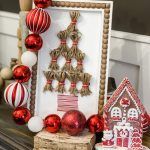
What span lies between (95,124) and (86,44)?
0.70ft

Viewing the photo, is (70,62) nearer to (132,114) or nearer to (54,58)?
(54,58)

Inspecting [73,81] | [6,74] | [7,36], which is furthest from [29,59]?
[7,36]

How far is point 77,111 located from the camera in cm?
91

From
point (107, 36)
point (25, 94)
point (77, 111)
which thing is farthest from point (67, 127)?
point (107, 36)

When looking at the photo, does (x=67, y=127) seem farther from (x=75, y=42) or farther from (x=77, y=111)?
(x=75, y=42)

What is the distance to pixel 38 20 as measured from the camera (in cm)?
93

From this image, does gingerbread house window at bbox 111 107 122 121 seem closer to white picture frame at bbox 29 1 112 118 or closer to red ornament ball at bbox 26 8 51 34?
white picture frame at bbox 29 1 112 118

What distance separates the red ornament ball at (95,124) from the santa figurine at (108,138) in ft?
0.16

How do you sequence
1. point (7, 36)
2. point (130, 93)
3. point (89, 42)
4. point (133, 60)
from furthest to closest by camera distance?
point (7, 36), point (133, 60), point (89, 42), point (130, 93)

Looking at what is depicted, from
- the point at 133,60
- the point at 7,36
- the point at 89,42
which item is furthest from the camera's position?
the point at 7,36

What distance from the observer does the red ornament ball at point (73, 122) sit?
2.87 feet

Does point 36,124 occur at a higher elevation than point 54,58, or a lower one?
lower

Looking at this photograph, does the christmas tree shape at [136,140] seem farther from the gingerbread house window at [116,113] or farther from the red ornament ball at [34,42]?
the red ornament ball at [34,42]

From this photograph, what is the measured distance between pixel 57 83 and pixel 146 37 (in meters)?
0.34
